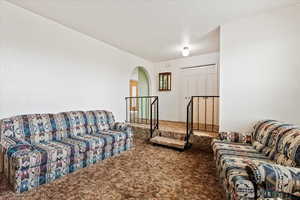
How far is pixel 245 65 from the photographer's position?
2.65 m

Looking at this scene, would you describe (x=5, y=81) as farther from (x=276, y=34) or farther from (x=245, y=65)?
(x=276, y=34)

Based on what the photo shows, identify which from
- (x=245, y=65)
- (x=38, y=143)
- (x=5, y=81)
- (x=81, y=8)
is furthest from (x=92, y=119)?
(x=245, y=65)

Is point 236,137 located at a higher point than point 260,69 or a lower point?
lower

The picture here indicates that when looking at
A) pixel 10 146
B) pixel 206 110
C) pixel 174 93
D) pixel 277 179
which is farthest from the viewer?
pixel 174 93

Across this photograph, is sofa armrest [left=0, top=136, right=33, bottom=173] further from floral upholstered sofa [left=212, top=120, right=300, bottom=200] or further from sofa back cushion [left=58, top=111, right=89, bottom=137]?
floral upholstered sofa [left=212, top=120, right=300, bottom=200]

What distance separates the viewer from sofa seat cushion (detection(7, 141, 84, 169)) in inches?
66.9

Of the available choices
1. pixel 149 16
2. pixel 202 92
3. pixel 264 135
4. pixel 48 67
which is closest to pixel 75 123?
pixel 48 67

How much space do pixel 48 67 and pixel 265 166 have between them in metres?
3.51

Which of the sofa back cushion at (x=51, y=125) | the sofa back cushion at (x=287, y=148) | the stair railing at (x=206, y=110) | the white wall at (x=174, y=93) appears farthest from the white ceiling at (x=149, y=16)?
the sofa back cushion at (x=287, y=148)

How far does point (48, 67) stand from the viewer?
9.10 ft

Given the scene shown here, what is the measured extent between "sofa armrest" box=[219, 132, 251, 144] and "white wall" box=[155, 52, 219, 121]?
2.56 metres

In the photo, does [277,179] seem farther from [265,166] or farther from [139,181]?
[139,181]

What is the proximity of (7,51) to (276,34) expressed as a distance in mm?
4441

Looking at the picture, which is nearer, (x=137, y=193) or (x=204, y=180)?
(x=137, y=193)
